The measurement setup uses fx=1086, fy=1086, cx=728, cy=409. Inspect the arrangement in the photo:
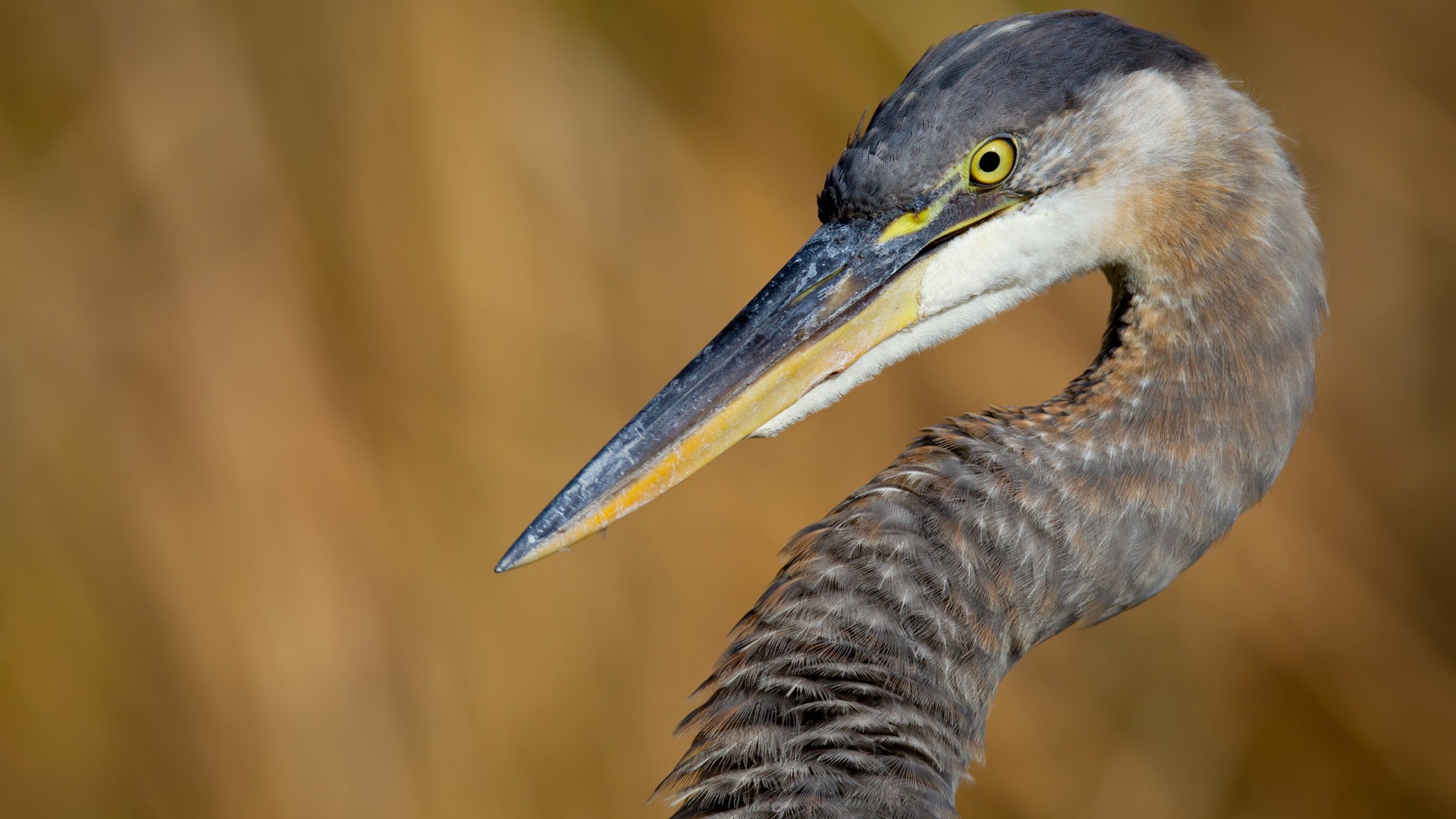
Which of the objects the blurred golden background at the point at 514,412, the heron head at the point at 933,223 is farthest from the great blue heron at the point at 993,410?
the blurred golden background at the point at 514,412

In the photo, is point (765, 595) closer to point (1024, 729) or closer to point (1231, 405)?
point (1231, 405)

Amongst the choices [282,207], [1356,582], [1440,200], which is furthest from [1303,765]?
[282,207]

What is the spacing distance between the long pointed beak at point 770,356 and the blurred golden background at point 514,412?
1.70 meters

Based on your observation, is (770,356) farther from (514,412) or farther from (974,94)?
(514,412)

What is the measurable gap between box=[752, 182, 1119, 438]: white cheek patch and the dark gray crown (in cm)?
9

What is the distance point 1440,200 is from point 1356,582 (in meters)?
1.14

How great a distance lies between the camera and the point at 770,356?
49.5 inches

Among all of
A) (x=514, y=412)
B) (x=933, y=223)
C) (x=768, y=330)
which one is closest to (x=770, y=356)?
(x=768, y=330)

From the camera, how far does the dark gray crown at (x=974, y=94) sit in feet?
3.93

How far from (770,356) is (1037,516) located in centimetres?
34

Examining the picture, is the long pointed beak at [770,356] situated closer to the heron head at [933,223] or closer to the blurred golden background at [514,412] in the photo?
the heron head at [933,223]

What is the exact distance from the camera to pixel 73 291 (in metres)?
2.63

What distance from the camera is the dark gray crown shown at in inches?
47.2

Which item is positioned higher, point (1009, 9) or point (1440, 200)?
point (1009, 9)
